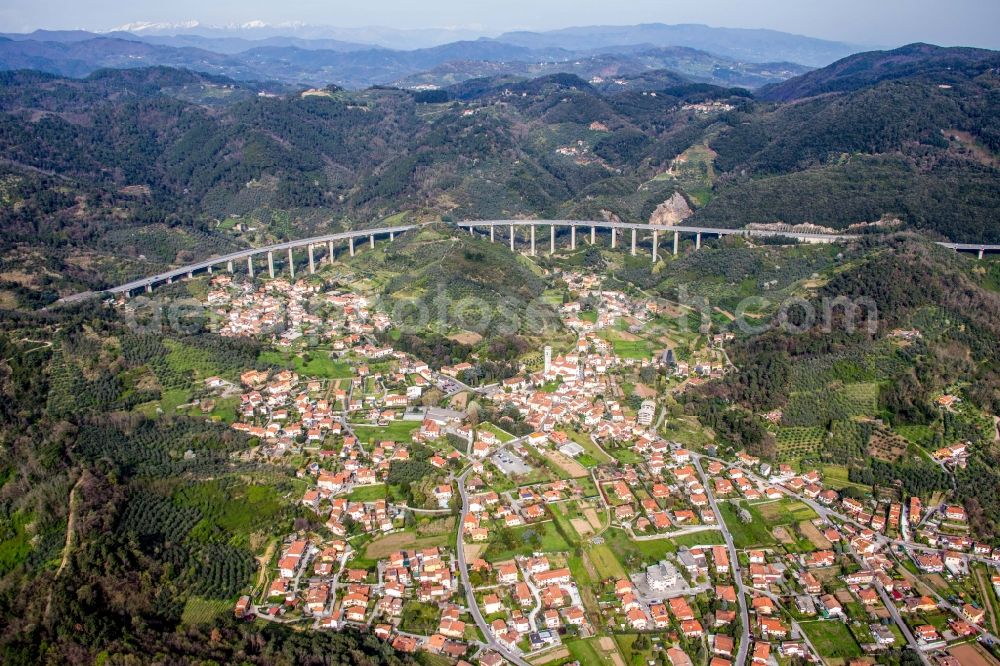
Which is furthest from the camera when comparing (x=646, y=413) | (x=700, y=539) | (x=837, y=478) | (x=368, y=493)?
(x=646, y=413)

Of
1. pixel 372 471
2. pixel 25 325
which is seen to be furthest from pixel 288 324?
pixel 372 471

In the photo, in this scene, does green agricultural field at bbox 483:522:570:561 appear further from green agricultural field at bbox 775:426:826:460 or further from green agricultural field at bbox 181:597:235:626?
green agricultural field at bbox 775:426:826:460

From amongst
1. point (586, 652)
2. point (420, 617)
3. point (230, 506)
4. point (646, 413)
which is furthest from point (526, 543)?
point (646, 413)

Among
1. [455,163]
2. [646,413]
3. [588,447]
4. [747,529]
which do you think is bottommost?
[747,529]

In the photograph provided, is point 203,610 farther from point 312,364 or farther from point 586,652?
point 312,364

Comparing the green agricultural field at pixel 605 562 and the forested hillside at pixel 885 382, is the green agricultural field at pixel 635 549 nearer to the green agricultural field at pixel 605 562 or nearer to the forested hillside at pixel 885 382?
the green agricultural field at pixel 605 562

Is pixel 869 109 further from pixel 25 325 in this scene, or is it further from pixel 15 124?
pixel 15 124
